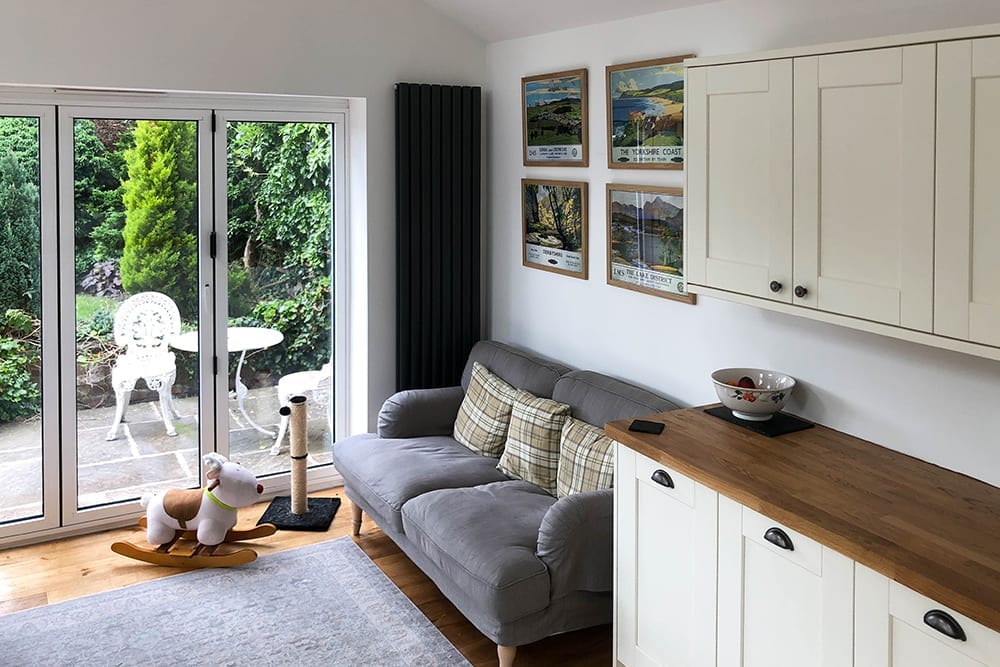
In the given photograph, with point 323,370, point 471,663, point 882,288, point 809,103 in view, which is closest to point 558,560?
point 471,663

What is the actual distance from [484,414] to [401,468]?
1.61 feet

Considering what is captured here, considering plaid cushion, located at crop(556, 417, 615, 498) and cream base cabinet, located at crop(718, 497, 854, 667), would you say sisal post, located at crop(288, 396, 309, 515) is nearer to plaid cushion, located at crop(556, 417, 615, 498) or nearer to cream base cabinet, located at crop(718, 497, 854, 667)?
plaid cushion, located at crop(556, 417, 615, 498)

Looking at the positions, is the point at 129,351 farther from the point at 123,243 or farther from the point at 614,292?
the point at 614,292

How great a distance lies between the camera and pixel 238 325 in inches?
187

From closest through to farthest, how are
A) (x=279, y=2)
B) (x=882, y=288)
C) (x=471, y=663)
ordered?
(x=882, y=288)
(x=471, y=663)
(x=279, y=2)

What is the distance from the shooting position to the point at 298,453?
461cm

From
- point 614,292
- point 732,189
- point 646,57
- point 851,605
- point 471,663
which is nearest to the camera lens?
point 851,605

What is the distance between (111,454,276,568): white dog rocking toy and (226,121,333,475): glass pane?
23.6 inches

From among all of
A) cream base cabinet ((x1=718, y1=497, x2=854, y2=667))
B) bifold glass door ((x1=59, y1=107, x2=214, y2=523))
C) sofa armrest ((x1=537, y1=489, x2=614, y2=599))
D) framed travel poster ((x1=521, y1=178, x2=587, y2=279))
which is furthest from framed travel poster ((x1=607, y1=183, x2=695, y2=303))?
bifold glass door ((x1=59, y1=107, x2=214, y2=523))

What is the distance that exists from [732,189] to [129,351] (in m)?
2.95

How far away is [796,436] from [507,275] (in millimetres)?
2210

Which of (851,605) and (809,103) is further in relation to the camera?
(809,103)

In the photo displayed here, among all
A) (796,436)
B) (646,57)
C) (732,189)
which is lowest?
(796,436)

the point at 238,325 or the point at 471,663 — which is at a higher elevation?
the point at 238,325
